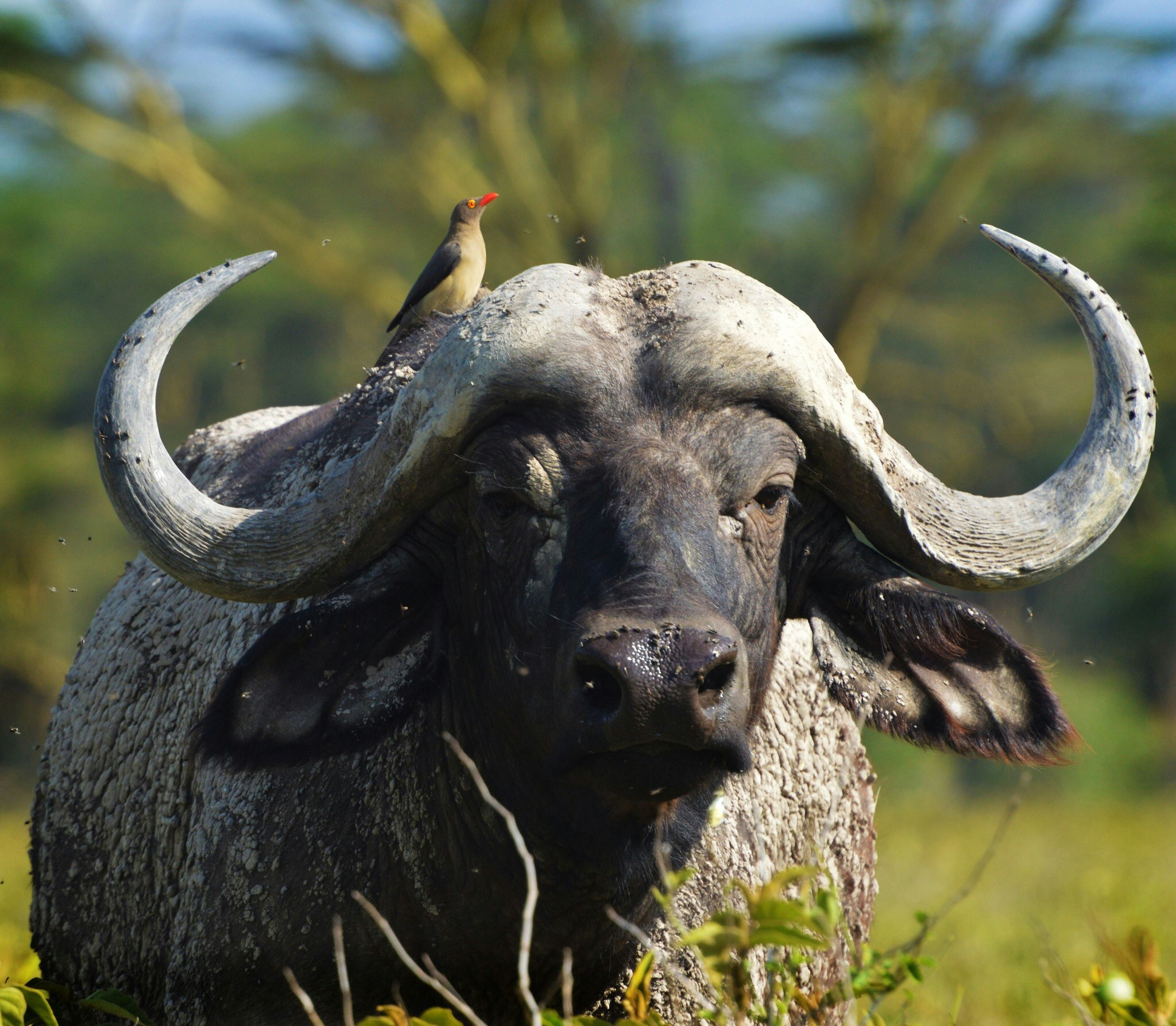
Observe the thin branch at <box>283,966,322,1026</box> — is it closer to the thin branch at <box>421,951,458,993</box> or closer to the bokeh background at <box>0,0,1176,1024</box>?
the thin branch at <box>421,951,458,993</box>

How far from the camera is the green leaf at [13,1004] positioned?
314cm

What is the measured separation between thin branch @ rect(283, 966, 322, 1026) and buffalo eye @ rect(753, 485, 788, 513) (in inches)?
56.2

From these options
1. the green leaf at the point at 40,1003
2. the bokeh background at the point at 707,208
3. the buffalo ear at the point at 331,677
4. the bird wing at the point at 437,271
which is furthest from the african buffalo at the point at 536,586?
Answer: the bokeh background at the point at 707,208

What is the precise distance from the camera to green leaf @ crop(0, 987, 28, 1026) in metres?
3.14

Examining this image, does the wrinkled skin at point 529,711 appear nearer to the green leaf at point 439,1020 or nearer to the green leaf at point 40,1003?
the green leaf at point 40,1003

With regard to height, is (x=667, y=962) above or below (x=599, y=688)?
below

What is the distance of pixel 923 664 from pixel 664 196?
20280mm

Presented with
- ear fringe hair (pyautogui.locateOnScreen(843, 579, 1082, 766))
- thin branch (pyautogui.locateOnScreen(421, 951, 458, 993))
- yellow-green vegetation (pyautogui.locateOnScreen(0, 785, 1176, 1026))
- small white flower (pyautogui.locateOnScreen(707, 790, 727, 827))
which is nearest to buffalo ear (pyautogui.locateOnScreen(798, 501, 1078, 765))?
ear fringe hair (pyautogui.locateOnScreen(843, 579, 1082, 766))

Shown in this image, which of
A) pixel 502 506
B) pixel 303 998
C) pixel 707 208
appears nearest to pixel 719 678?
pixel 502 506

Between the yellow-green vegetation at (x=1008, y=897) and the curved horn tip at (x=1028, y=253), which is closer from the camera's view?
the curved horn tip at (x=1028, y=253)

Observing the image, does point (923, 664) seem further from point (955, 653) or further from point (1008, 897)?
point (1008, 897)

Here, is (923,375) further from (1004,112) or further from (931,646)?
(931,646)

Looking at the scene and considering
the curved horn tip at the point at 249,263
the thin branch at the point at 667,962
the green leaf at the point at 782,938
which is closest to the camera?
the green leaf at the point at 782,938

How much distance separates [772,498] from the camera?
10.8 feet
